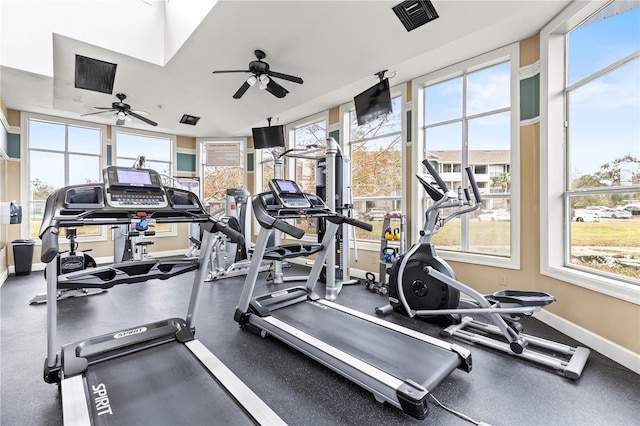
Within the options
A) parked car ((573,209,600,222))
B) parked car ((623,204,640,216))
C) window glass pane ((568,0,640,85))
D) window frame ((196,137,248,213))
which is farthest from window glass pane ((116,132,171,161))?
parked car ((623,204,640,216))

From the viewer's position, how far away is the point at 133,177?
7.70 feet

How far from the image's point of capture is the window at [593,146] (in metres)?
2.65

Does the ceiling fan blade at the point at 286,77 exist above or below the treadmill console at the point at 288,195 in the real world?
above

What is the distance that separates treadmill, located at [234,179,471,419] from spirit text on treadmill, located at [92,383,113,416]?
131 centimetres

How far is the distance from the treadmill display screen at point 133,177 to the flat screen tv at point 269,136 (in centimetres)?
435

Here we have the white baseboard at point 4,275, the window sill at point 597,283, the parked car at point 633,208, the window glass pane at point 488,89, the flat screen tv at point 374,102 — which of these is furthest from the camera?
the white baseboard at point 4,275

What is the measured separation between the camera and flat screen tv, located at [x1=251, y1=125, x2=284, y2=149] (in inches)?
261

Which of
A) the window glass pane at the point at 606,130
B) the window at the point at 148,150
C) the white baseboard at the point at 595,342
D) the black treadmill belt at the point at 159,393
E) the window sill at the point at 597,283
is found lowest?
the white baseboard at the point at 595,342

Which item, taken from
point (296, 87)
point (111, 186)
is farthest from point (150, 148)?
point (111, 186)

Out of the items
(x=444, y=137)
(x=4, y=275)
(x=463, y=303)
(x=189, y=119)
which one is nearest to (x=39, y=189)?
(x=4, y=275)

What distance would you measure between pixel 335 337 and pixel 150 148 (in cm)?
762

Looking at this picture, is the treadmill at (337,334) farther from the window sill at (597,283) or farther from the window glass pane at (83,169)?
the window glass pane at (83,169)

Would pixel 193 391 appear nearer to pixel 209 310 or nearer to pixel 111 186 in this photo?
pixel 111 186

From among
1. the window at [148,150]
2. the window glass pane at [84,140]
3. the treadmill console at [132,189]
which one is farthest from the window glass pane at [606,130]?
the window glass pane at [84,140]
